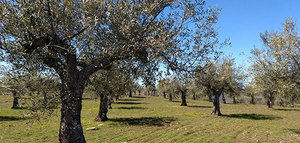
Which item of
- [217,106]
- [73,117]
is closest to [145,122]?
[73,117]

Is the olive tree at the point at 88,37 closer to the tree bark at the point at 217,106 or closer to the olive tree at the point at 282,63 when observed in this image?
the olive tree at the point at 282,63

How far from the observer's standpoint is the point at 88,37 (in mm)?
11375

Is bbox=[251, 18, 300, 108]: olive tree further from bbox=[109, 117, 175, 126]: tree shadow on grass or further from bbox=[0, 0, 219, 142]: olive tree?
bbox=[109, 117, 175, 126]: tree shadow on grass

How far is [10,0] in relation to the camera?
973 cm

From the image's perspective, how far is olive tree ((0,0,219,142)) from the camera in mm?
9859

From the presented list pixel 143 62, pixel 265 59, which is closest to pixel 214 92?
pixel 265 59

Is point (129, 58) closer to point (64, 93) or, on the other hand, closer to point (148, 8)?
point (148, 8)

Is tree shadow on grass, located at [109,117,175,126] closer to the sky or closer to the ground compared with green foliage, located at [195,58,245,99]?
closer to the ground

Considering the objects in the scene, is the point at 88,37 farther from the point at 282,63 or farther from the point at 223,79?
the point at 223,79

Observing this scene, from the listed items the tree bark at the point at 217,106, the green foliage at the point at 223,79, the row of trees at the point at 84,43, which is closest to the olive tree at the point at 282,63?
the row of trees at the point at 84,43

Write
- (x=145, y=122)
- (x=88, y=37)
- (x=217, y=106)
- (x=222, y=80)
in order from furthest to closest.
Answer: (x=217, y=106) → (x=222, y=80) → (x=145, y=122) → (x=88, y=37)

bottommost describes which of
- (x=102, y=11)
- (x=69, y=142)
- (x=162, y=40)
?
(x=69, y=142)

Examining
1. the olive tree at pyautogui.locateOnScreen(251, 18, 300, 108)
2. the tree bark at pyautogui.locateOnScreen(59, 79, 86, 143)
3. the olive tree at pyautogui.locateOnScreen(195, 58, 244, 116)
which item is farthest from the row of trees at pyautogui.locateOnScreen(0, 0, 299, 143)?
the olive tree at pyautogui.locateOnScreen(195, 58, 244, 116)

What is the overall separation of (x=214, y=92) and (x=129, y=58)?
26.5 m
